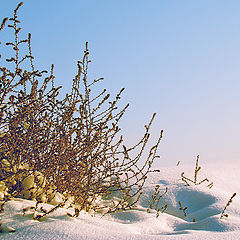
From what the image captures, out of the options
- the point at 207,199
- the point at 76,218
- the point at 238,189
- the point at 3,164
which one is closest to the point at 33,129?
the point at 3,164

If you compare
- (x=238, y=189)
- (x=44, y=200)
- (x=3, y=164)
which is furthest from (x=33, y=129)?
(x=238, y=189)

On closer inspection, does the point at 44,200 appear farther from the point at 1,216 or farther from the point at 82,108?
the point at 82,108

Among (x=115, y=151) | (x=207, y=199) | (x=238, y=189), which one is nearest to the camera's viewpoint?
(x=115, y=151)

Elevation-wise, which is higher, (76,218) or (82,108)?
(82,108)

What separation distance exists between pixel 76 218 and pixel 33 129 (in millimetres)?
670

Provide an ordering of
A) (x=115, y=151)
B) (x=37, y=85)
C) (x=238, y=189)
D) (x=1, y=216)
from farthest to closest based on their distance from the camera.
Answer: (x=238, y=189) < (x=115, y=151) < (x=37, y=85) < (x=1, y=216)

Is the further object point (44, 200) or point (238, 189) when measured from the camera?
point (238, 189)

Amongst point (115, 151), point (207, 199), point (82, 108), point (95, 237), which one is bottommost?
point (95, 237)

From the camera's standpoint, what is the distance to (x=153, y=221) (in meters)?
2.45

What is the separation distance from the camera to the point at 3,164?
86.3 inches

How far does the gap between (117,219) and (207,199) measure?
44.5 inches

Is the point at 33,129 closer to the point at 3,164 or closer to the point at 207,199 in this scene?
the point at 3,164

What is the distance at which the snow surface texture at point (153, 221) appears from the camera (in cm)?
169

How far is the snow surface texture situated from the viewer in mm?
1692
